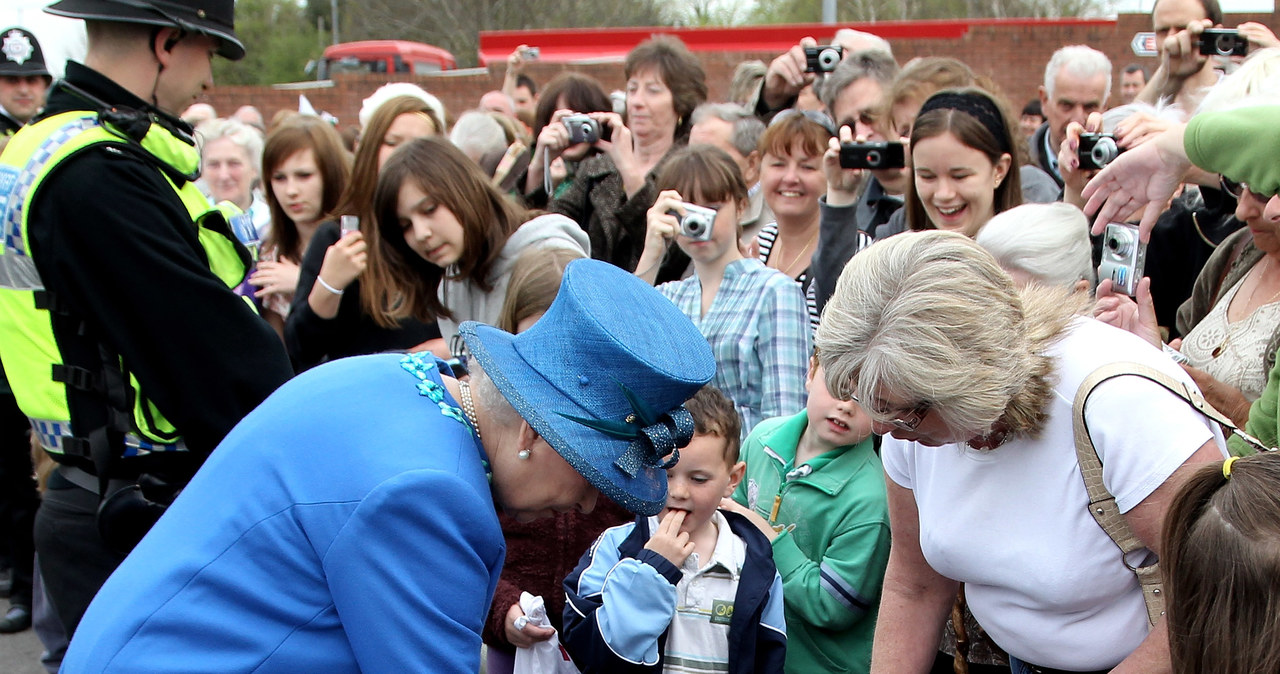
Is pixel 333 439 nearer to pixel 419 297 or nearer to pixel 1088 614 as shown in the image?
pixel 1088 614

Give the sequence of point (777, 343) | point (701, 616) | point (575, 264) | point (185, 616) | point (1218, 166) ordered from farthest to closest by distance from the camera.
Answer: point (777, 343), point (701, 616), point (1218, 166), point (575, 264), point (185, 616)

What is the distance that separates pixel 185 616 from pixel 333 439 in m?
0.31

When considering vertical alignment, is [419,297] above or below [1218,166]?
below

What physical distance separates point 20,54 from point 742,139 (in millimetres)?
4596

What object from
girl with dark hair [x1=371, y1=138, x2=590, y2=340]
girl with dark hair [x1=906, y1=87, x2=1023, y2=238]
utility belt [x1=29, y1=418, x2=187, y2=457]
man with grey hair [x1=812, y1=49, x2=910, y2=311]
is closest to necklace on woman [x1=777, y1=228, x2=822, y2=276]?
man with grey hair [x1=812, y1=49, x2=910, y2=311]

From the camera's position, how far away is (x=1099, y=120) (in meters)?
3.32

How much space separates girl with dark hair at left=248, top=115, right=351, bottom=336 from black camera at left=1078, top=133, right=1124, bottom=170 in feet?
9.64

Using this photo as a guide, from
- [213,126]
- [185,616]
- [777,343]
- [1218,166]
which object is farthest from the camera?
[213,126]

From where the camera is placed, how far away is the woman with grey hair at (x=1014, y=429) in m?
1.81

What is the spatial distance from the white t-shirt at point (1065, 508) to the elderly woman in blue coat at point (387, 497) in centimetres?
70

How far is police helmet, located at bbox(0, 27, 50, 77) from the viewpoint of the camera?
659 centimetres

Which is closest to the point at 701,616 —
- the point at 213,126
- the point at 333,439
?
the point at 333,439

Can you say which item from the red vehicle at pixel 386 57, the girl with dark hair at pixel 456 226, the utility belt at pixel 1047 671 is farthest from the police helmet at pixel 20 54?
the red vehicle at pixel 386 57

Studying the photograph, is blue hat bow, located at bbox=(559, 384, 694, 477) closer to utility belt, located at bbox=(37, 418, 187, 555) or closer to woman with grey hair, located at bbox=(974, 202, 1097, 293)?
woman with grey hair, located at bbox=(974, 202, 1097, 293)
